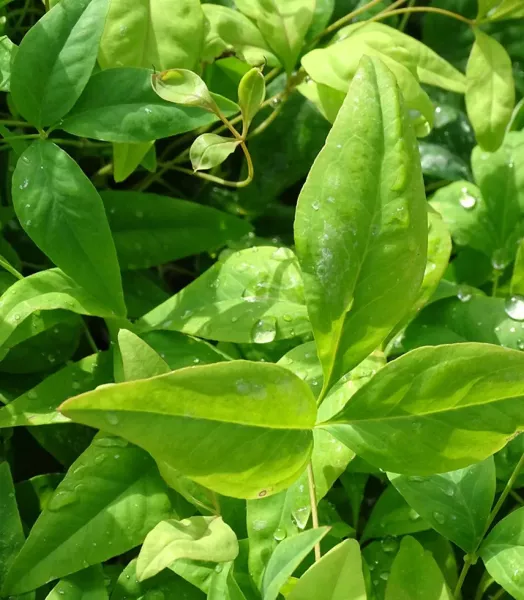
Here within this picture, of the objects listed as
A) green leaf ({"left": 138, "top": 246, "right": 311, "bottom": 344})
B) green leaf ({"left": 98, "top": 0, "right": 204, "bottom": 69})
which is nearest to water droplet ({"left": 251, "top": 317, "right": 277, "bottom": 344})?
green leaf ({"left": 138, "top": 246, "right": 311, "bottom": 344})

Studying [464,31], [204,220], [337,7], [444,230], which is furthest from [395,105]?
[464,31]

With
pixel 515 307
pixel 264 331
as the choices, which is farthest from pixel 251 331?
pixel 515 307

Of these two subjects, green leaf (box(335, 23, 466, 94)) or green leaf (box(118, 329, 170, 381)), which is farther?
green leaf (box(335, 23, 466, 94))

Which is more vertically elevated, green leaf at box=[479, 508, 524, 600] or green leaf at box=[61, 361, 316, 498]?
green leaf at box=[61, 361, 316, 498]

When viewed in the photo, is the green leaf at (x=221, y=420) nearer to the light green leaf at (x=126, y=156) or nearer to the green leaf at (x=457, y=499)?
the green leaf at (x=457, y=499)

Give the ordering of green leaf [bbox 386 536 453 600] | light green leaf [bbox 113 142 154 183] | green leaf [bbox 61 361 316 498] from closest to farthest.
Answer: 1. green leaf [bbox 61 361 316 498]
2. green leaf [bbox 386 536 453 600]
3. light green leaf [bbox 113 142 154 183]

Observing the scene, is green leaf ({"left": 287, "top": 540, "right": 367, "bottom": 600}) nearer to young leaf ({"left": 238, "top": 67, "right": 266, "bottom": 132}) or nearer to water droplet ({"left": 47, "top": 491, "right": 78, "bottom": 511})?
water droplet ({"left": 47, "top": 491, "right": 78, "bottom": 511})

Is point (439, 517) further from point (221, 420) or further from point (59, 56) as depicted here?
point (59, 56)
